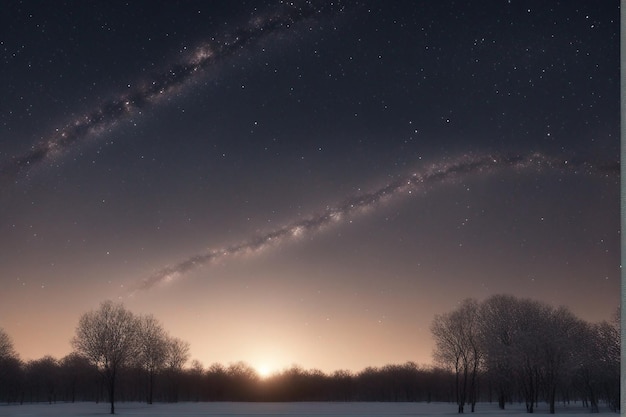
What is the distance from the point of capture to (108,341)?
7906 cm

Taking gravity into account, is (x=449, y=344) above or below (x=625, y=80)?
below

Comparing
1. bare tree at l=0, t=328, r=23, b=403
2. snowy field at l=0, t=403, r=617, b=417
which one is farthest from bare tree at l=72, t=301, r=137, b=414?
bare tree at l=0, t=328, r=23, b=403

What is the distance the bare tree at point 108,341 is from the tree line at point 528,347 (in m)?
36.2

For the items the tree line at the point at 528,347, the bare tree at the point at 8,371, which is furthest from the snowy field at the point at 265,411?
the bare tree at the point at 8,371

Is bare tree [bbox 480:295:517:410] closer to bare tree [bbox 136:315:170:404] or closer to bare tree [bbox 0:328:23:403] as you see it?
bare tree [bbox 136:315:170:404]

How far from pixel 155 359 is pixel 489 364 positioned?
56.8 meters

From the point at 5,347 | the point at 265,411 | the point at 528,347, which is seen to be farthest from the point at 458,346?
the point at 5,347

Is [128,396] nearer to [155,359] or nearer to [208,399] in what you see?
[208,399]

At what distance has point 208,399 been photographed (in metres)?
198

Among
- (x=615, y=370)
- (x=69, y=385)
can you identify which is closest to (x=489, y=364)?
(x=615, y=370)

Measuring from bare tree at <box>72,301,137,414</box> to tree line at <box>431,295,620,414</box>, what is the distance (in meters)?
36.2

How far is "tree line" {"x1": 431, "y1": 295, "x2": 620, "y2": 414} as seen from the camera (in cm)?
7631

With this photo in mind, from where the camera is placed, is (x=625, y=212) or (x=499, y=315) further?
(x=499, y=315)

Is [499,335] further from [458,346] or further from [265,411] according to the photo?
[265,411]
